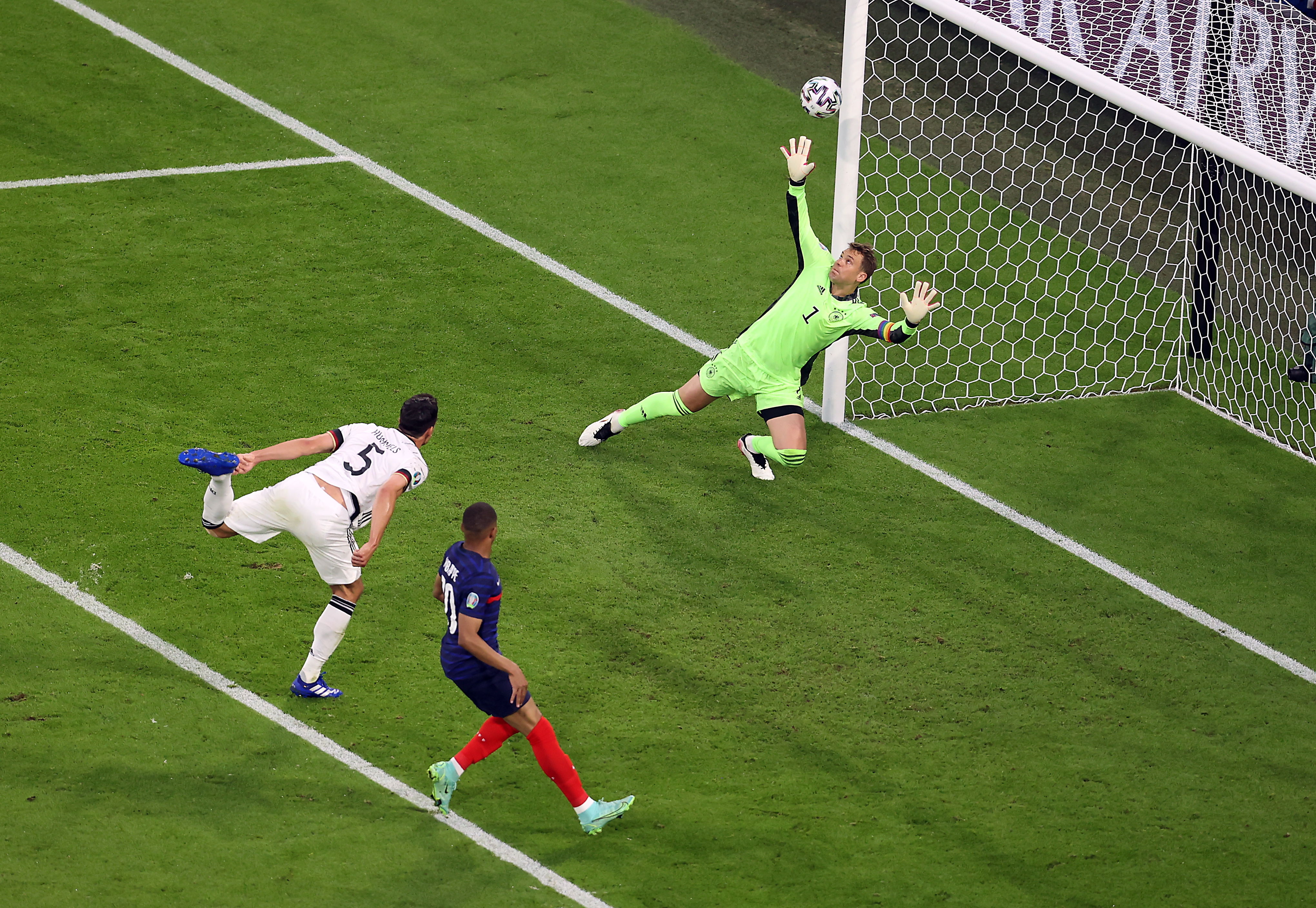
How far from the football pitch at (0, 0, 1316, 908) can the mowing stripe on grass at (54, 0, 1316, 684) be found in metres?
0.09

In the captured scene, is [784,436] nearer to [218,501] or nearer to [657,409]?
[657,409]

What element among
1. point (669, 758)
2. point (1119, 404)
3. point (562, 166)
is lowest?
point (669, 758)

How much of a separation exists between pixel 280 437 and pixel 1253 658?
222 inches

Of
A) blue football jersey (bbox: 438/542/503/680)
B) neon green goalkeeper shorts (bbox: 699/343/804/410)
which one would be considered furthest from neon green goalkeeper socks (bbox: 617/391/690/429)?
blue football jersey (bbox: 438/542/503/680)

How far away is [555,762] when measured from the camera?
6.29m

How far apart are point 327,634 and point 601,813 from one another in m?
1.56

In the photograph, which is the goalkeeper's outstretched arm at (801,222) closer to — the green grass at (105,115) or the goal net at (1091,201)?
the goal net at (1091,201)

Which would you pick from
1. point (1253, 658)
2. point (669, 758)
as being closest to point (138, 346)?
point (669, 758)

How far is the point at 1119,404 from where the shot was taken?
1019 centimetres

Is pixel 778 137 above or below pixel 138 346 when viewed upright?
above

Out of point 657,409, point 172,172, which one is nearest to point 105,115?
point 172,172

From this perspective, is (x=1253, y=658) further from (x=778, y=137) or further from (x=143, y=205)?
(x=143, y=205)

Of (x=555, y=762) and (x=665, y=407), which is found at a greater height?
(x=665, y=407)

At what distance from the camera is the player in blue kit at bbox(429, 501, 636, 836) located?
599 centimetres
